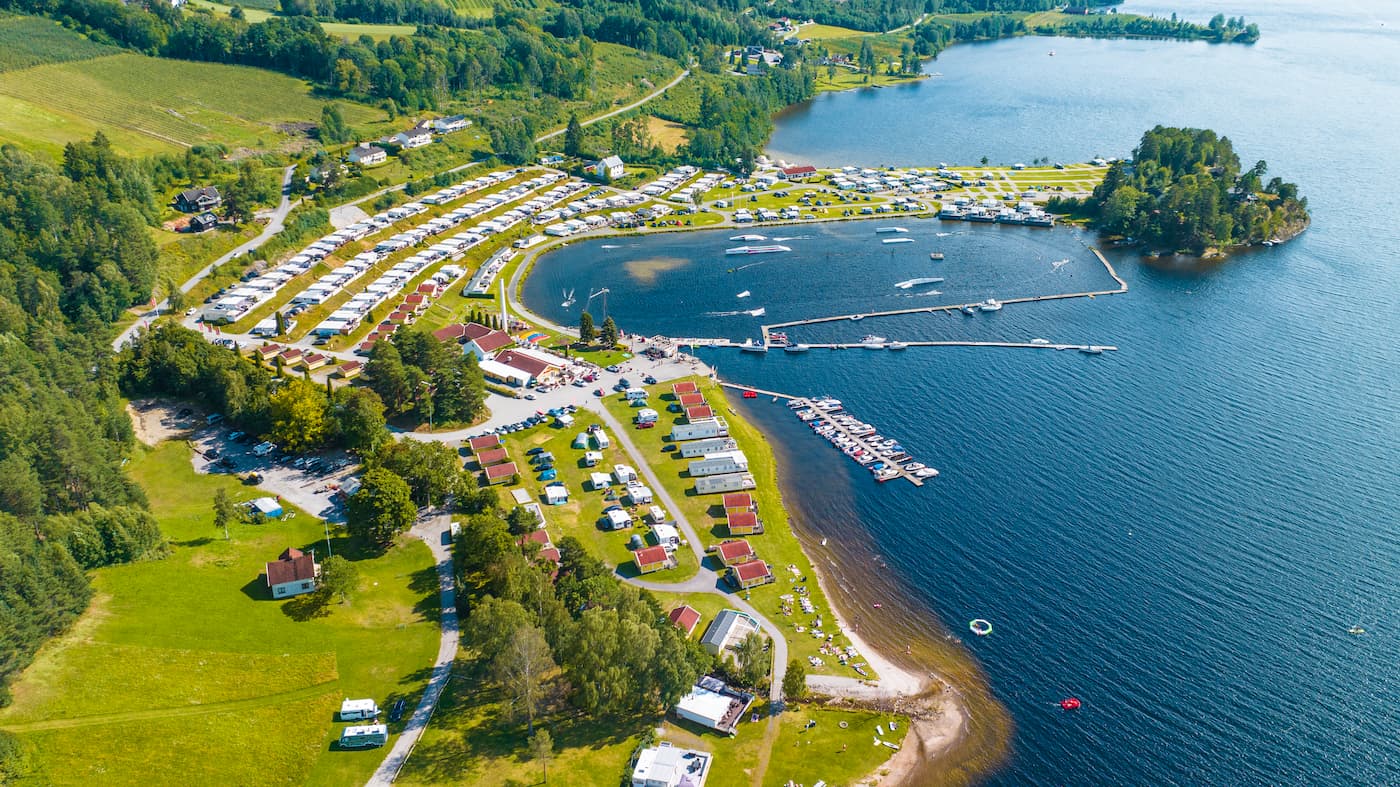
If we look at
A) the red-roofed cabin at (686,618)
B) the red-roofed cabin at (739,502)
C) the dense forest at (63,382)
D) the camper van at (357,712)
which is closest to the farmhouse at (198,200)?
the dense forest at (63,382)

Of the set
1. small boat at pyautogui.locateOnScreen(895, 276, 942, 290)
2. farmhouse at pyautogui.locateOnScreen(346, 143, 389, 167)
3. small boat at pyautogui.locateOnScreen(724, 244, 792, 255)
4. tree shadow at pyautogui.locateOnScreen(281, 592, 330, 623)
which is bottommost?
tree shadow at pyautogui.locateOnScreen(281, 592, 330, 623)

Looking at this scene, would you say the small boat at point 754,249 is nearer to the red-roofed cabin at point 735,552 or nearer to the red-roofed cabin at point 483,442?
the red-roofed cabin at point 483,442

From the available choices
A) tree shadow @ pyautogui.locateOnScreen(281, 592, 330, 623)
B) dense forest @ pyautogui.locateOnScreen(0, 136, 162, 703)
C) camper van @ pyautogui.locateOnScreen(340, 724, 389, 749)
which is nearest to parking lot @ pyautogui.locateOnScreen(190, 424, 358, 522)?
dense forest @ pyautogui.locateOnScreen(0, 136, 162, 703)

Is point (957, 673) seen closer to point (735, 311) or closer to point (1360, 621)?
point (1360, 621)

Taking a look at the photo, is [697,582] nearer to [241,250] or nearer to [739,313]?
[739,313]

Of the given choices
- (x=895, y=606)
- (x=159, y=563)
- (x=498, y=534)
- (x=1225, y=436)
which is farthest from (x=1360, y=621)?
(x=159, y=563)

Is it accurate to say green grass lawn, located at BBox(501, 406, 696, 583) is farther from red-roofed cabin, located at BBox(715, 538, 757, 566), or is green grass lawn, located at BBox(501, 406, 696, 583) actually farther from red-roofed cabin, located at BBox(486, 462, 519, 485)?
red-roofed cabin, located at BBox(715, 538, 757, 566)
